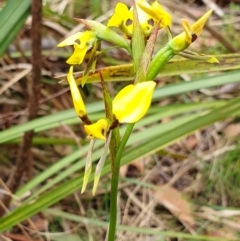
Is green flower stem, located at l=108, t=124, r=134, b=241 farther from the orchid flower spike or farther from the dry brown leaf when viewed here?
the dry brown leaf

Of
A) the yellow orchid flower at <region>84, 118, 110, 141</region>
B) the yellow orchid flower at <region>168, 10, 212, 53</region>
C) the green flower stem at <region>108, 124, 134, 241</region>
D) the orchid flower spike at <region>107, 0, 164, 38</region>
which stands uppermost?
the orchid flower spike at <region>107, 0, 164, 38</region>

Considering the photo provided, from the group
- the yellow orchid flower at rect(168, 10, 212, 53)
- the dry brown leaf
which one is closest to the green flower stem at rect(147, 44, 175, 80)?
the yellow orchid flower at rect(168, 10, 212, 53)

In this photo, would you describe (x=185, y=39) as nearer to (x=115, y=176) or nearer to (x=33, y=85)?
(x=115, y=176)

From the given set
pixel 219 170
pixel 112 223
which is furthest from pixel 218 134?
pixel 112 223

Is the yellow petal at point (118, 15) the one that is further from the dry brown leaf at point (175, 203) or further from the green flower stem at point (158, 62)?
the dry brown leaf at point (175, 203)

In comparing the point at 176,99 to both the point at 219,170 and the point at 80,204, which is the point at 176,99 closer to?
the point at 219,170

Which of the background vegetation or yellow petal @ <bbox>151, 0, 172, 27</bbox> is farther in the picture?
the background vegetation

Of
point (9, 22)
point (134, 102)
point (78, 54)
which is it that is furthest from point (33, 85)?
point (134, 102)
